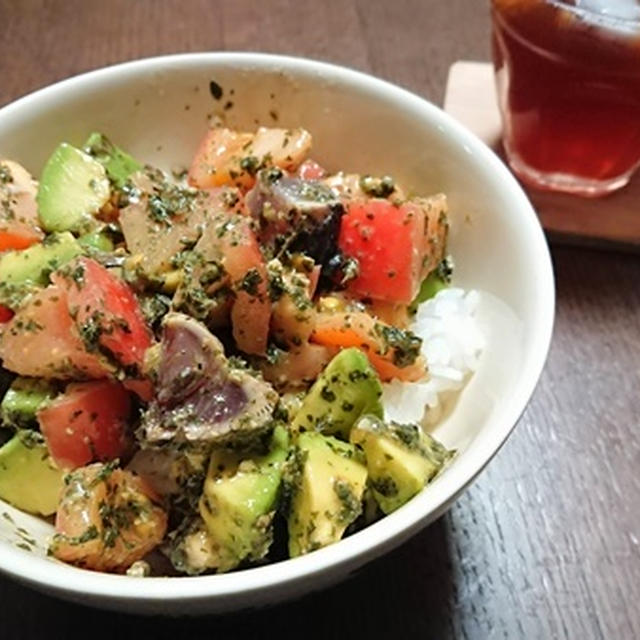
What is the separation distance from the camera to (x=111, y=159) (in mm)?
1192

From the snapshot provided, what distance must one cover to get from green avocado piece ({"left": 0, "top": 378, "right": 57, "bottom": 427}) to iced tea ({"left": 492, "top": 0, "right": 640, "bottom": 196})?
0.80 m

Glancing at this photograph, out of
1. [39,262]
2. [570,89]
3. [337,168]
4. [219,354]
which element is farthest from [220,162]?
[570,89]

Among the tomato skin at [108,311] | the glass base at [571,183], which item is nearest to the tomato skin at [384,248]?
the tomato skin at [108,311]

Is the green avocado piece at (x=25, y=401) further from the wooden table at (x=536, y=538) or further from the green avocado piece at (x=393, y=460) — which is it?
the green avocado piece at (x=393, y=460)

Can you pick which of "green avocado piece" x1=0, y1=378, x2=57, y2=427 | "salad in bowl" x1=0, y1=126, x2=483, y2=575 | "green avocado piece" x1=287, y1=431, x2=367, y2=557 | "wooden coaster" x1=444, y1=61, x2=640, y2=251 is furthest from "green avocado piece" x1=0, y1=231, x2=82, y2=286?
"wooden coaster" x1=444, y1=61, x2=640, y2=251

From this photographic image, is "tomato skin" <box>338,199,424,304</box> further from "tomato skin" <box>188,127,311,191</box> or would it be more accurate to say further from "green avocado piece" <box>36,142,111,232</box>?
"green avocado piece" <box>36,142,111,232</box>

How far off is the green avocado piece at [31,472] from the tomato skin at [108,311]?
0.39ft

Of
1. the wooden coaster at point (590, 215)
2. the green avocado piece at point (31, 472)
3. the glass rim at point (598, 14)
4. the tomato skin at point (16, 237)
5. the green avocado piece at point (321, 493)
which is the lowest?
the wooden coaster at point (590, 215)

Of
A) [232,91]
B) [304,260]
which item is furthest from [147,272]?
[232,91]

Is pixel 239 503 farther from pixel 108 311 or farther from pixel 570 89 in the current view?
pixel 570 89

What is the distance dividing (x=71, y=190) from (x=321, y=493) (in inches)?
19.7

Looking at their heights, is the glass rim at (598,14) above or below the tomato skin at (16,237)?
above

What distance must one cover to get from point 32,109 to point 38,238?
0.19 meters

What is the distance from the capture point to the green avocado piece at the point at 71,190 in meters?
1.10
